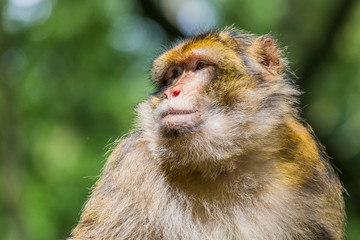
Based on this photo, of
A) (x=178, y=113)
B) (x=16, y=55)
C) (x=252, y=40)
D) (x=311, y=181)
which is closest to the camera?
(x=178, y=113)

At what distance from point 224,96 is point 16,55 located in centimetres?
782

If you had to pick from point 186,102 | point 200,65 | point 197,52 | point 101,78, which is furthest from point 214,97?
point 101,78

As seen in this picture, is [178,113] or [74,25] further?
[74,25]

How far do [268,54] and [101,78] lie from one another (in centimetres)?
672

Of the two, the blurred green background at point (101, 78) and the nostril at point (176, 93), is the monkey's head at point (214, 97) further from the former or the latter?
the blurred green background at point (101, 78)

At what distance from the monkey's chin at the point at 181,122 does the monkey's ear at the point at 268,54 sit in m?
1.12

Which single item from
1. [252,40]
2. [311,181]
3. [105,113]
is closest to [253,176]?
[311,181]

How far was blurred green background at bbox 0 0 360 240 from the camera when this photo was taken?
10.6m

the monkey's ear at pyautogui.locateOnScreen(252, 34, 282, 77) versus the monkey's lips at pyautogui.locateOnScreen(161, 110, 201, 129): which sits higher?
the monkey's lips at pyautogui.locateOnScreen(161, 110, 201, 129)

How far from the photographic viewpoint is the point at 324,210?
4691 millimetres

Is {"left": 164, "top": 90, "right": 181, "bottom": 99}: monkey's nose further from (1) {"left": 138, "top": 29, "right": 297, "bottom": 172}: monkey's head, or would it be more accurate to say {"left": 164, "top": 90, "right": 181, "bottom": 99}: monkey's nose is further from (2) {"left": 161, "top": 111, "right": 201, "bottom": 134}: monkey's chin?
(2) {"left": 161, "top": 111, "right": 201, "bottom": 134}: monkey's chin

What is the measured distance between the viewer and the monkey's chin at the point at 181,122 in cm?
425

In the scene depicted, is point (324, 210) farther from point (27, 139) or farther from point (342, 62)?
point (27, 139)

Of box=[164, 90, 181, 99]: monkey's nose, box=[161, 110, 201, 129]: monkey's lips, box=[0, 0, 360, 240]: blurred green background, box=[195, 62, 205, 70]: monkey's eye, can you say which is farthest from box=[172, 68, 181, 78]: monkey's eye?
box=[0, 0, 360, 240]: blurred green background
